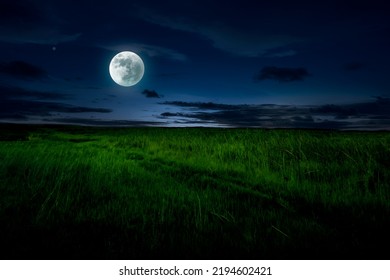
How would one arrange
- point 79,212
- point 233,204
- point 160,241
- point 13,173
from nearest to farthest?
point 160,241 → point 79,212 → point 233,204 → point 13,173

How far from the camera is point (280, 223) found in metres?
3.27

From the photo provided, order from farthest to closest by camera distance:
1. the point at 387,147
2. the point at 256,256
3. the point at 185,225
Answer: the point at 387,147
the point at 185,225
the point at 256,256

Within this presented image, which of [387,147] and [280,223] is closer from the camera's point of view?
[280,223]

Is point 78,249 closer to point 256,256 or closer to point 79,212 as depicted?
point 79,212

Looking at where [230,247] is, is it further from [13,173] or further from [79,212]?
[13,173]

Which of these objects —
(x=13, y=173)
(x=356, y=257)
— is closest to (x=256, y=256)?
(x=356, y=257)

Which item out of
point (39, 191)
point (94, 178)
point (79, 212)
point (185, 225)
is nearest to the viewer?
point (185, 225)

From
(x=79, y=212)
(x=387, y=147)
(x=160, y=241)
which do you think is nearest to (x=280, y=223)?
(x=160, y=241)

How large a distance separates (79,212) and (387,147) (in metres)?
8.06

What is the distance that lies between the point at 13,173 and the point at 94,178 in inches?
80.4

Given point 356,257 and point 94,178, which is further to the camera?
point 94,178

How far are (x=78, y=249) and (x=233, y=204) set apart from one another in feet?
7.02

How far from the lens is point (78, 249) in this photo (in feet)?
8.88

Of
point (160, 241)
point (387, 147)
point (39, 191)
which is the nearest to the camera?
point (160, 241)
